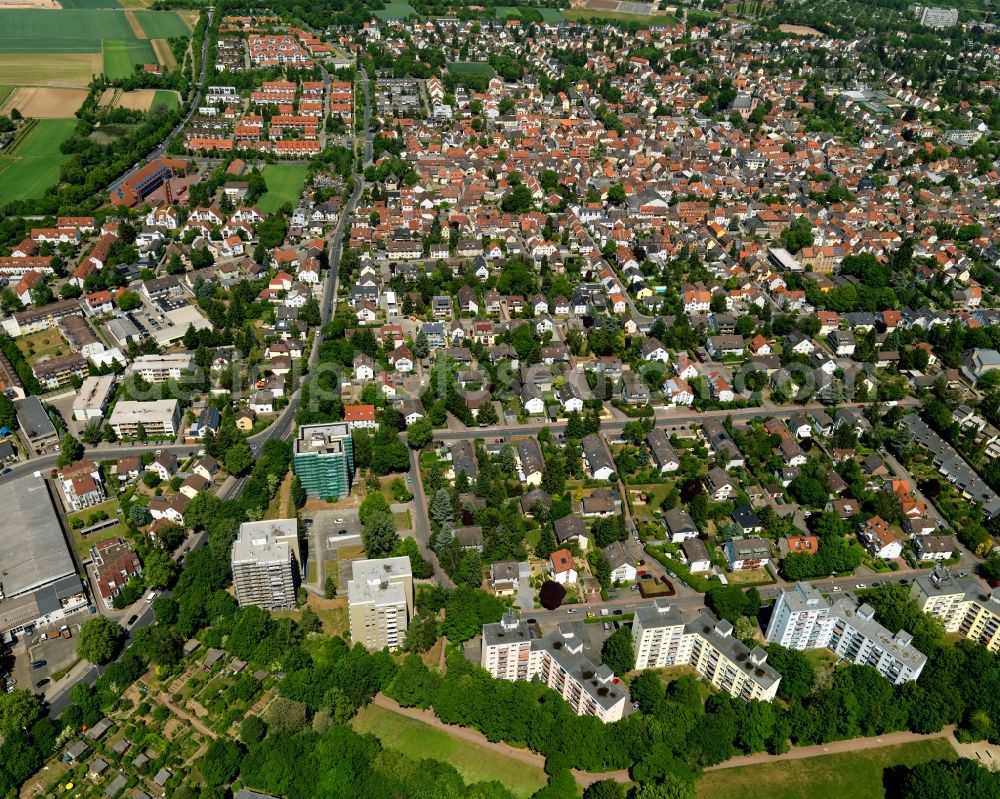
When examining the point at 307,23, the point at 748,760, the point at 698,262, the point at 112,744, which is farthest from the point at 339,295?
the point at 307,23

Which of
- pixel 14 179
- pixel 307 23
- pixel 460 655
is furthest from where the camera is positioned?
Result: pixel 307 23

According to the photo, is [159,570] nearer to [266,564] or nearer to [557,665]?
[266,564]

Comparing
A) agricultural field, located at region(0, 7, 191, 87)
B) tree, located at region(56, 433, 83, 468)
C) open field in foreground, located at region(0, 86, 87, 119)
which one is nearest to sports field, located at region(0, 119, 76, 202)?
open field in foreground, located at region(0, 86, 87, 119)

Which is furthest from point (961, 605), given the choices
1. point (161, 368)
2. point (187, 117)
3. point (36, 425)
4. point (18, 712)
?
point (187, 117)

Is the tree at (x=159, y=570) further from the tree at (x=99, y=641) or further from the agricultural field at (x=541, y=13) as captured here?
the agricultural field at (x=541, y=13)

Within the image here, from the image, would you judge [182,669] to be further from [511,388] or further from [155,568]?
[511,388]

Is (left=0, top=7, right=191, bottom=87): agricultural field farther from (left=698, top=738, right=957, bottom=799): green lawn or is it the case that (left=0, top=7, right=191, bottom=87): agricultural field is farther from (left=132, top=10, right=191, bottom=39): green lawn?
(left=698, top=738, right=957, bottom=799): green lawn

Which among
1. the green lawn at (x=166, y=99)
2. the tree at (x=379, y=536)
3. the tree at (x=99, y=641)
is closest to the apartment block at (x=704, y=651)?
the tree at (x=379, y=536)
